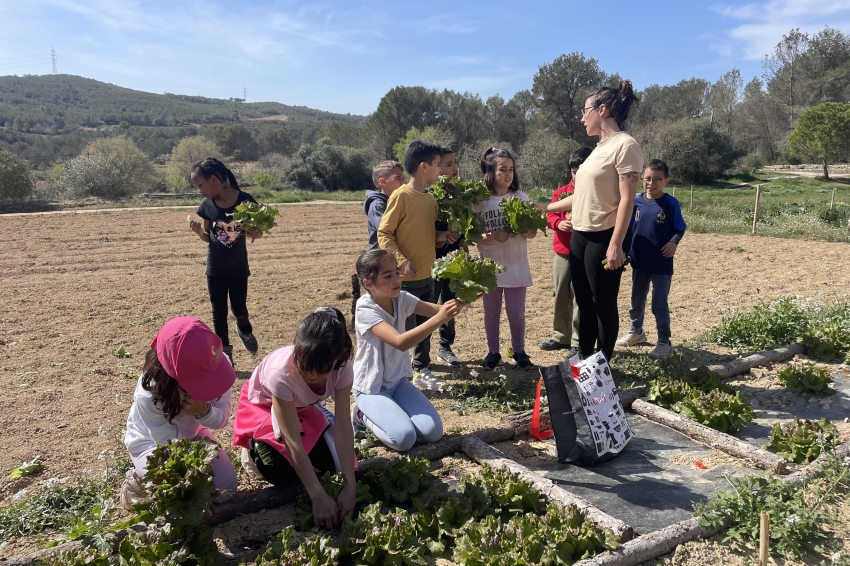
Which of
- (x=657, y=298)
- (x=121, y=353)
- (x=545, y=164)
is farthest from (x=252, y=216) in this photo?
(x=545, y=164)

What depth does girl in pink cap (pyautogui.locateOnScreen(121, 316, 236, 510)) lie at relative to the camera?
9.80 feet

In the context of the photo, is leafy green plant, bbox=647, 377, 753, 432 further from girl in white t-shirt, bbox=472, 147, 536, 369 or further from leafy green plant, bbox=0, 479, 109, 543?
leafy green plant, bbox=0, 479, 109, 543

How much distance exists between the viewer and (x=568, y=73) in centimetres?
5922

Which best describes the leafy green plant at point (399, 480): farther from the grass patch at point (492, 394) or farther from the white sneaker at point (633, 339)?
the white sneaker at point (633, 339)

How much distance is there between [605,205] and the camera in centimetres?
468

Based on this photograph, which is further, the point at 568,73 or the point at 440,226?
the point at 568,73

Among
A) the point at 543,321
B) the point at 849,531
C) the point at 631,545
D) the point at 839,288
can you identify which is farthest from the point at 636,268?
the point at 839,288

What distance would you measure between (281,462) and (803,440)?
3339 millimetres

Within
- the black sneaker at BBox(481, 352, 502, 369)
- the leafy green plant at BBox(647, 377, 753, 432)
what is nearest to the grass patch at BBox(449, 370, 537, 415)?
the black sneaker at BBox(481, 352, 502, 369)

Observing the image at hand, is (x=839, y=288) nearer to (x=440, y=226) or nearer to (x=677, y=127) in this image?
(x=440, y=226)

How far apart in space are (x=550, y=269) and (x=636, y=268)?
5273 millimetres

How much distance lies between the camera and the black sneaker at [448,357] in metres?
6.06

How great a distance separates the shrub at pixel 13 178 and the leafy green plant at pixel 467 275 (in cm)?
2901

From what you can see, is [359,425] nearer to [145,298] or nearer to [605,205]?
[605,205]
